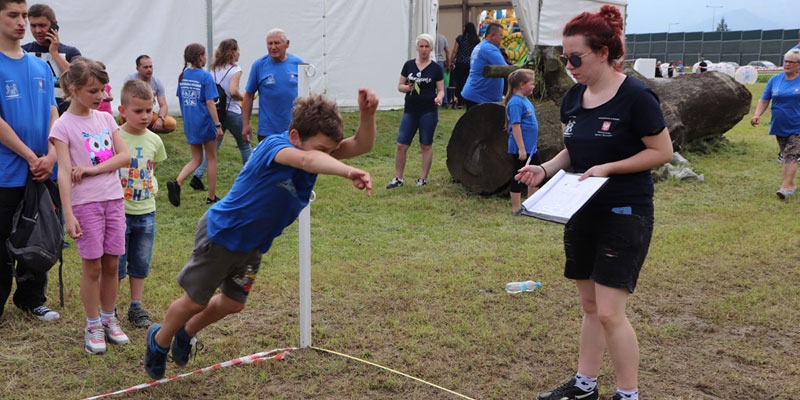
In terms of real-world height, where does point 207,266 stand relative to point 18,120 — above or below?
below

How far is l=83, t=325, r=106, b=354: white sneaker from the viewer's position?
4352 millimetres

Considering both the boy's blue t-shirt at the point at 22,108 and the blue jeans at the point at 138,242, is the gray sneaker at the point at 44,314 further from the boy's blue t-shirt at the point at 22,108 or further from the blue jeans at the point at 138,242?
the boy's blue t-shirt at the point at 22,108

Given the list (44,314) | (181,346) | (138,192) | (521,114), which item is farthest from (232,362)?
(521,114)

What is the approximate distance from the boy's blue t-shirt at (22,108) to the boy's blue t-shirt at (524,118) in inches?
191

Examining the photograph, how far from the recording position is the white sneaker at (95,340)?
4352 millimetres

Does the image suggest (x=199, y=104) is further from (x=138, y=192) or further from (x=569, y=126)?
(x=569, y=126)

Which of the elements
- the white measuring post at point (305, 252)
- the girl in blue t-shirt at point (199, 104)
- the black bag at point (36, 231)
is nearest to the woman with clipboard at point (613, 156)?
the white measuring post at point (305, 252)

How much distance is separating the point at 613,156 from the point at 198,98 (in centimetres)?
639

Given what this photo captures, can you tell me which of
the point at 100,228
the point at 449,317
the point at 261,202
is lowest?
the point at 449,317

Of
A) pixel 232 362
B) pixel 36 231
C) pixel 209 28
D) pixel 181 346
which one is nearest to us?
pixel 181 346

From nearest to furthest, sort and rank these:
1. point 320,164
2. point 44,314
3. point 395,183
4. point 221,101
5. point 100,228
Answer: point 320,164 → point 100,228 → point 44,314 → point 221,101 → point 395,183

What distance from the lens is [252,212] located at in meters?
3.49

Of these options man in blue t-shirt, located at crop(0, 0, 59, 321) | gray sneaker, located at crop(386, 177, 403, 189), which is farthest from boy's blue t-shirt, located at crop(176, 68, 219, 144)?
man in blue t-shirt, located at crop(0, 0, 59, 321)

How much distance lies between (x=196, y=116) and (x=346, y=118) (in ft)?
20.5
